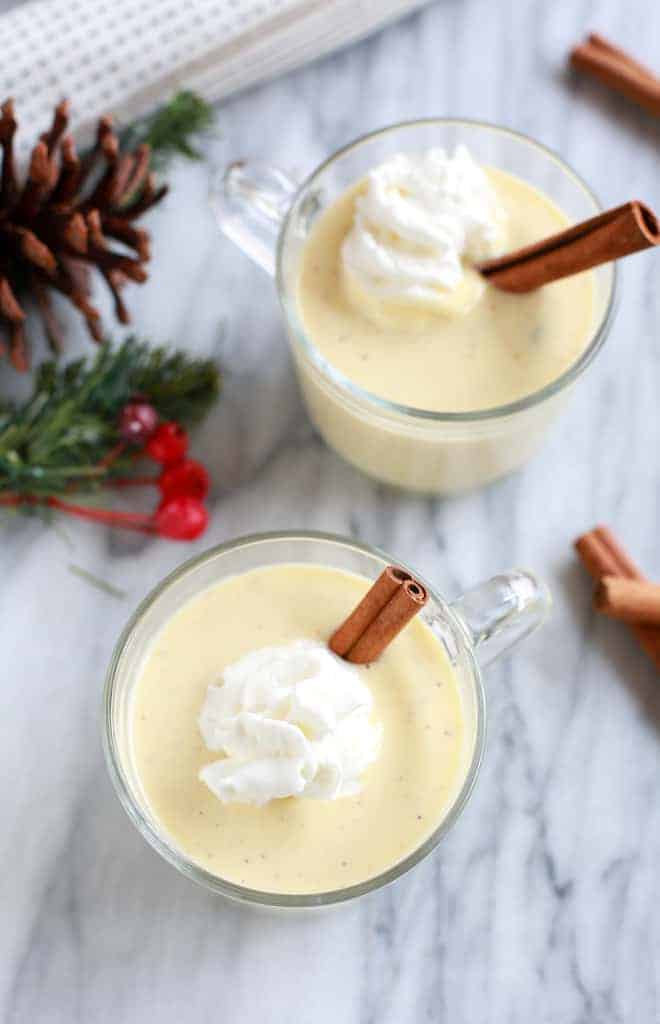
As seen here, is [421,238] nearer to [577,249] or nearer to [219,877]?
[577,249]

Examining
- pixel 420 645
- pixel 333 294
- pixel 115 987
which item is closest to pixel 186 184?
pixel 333 294

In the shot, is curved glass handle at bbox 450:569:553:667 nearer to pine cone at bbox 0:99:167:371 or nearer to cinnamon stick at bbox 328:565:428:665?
cinnamon stick at bbox 328:565:428:665

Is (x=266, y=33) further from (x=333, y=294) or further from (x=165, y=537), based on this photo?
(x=165, y=537)

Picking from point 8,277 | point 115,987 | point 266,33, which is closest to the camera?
point 115,987

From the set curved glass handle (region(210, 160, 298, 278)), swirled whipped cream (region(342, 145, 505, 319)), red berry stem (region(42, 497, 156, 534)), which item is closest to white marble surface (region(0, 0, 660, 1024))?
red berry stem (region(42, 497, 156, 534))

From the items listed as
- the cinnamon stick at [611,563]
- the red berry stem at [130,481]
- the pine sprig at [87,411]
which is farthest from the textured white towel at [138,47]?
the cinnamon stick at [611,563]

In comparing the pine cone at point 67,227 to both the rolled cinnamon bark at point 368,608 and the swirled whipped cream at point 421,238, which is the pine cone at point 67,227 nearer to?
the swirled whipped cream at point 421,238
